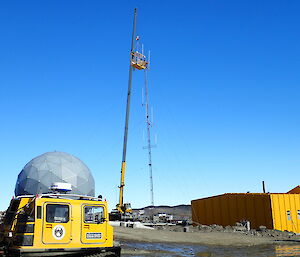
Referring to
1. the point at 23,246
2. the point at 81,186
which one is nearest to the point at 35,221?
the point at 23,246

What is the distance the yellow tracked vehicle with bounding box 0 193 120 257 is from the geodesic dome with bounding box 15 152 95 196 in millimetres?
17170

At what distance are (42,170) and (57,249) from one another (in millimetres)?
19947

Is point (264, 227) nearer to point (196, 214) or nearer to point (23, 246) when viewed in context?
point (196, 214)

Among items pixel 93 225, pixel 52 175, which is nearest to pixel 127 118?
pixel 52 175

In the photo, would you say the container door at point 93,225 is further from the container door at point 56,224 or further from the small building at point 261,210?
the small building at point 261,210

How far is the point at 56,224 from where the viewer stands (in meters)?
9.57

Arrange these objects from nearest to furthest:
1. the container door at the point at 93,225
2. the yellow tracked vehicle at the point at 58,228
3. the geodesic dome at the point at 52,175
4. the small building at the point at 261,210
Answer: the yellow tracked vehicle at the point at 58,228 → the container door at the point at 93,225 → the geodesic dome at the point at 52,175 → the small building at the point at 261,210

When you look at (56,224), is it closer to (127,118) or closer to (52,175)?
(52,175)

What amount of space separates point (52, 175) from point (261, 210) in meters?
19.8

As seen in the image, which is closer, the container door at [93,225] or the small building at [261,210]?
the container door at [93,225]

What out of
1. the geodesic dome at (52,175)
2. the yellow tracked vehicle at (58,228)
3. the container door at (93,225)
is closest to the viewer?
the yellow tracked vehicle at (58,228)

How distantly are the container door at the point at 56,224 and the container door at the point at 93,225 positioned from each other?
0.48m

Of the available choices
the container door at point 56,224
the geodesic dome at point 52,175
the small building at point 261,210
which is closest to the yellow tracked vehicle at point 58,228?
the container door at point 56,224

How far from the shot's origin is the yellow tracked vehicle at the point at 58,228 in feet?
30.1
